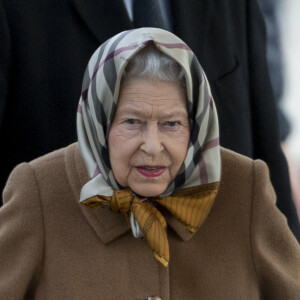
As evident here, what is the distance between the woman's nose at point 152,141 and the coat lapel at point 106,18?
2.14 feet

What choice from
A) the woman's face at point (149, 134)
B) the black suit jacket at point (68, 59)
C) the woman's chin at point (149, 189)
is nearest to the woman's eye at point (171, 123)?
the woman's face at point (149, 134)

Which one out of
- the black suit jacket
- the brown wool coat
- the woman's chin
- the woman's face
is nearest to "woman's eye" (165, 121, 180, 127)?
the woman's face

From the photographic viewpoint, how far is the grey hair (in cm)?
149

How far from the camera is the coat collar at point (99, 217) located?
1609mm

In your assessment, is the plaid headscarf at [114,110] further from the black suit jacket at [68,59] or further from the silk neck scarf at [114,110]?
the black suit jacket at [68,59]

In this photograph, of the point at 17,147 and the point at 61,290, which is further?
the point at 17,147

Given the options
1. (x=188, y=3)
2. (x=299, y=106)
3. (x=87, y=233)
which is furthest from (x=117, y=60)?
(x=299, y=106)

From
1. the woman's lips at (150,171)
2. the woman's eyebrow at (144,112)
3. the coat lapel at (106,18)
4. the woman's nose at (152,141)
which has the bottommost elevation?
the woman's lips at (150,171)

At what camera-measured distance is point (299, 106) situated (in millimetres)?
2660

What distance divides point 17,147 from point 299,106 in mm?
1151

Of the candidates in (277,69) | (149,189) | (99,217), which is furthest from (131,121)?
(277,69)

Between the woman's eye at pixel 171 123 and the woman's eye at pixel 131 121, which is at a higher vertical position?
the woman's eye at pixel 131 121

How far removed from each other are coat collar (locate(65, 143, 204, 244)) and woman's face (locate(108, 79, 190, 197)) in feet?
0.42

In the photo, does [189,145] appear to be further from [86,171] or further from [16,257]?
[16,257]
